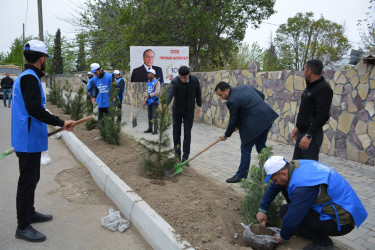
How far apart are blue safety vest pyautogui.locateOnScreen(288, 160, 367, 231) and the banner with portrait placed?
931 centimetres

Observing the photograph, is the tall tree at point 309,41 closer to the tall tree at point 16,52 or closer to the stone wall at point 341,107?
the stone wall at point 341,107

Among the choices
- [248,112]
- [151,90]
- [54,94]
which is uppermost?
[151,90]

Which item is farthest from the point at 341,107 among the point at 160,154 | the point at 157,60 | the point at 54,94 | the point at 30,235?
the point at 54,94

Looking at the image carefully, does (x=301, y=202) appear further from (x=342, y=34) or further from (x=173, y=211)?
(x=342, y=34)

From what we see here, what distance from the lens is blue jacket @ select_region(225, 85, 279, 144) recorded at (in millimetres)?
4496

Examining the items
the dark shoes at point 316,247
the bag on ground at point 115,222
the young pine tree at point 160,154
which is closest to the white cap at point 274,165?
the dark shoes at point 316,247

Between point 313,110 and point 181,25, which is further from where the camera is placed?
point 181,25

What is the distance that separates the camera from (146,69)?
11500 mm

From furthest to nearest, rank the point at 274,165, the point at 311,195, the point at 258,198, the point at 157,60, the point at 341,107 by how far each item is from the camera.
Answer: the point at 157,60 < the point at 341,107 < the point at 258,198 < the point at 274,165 < the point at 311,195

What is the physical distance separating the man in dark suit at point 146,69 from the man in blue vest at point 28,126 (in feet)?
27.4

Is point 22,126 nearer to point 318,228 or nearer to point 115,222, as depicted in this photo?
point 115,222

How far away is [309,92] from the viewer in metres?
3.59

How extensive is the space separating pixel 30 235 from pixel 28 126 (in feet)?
3.73

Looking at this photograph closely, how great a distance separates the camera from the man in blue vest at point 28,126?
301cm
